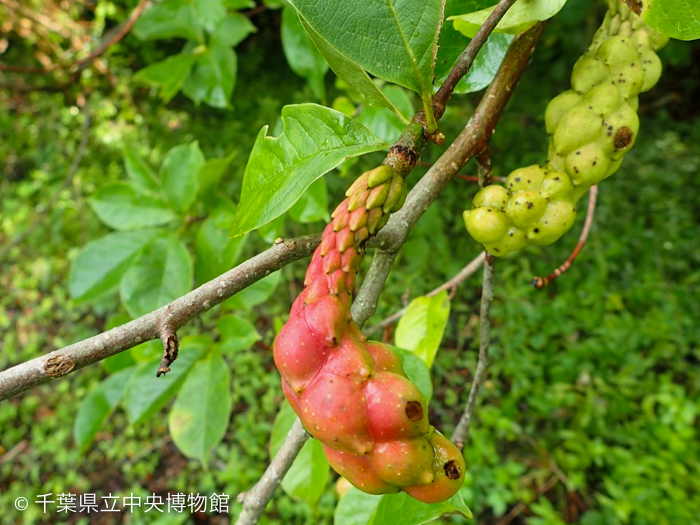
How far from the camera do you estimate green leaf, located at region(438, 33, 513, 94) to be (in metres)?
0.90

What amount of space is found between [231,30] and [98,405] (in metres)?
1.31

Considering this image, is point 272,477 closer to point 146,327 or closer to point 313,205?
point 146,327

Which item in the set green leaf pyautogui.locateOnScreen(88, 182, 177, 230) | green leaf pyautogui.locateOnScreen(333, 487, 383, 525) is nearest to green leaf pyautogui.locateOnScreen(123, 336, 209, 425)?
green leaf pyautogui.locateOnScreen(88, 182, 177, 230)

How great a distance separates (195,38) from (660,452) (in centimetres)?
248

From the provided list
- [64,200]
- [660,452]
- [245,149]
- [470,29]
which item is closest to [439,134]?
[470,29]

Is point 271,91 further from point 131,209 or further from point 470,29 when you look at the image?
point 470,29

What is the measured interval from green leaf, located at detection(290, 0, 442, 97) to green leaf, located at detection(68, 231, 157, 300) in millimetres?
1044

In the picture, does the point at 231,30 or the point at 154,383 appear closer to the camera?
the point at 154,383

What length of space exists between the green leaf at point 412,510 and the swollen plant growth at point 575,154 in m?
0.36

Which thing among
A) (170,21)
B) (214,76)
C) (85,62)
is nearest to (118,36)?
(85,62)

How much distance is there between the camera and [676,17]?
0.65m

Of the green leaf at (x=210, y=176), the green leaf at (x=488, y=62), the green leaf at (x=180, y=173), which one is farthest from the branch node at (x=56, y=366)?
the green leaf at (x=180, y=173)

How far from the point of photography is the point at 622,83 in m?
0.77

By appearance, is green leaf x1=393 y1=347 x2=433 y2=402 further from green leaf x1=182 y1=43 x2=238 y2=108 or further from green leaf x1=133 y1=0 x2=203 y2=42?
green leaf x1=133 y1=0 x2=203 y2=42
